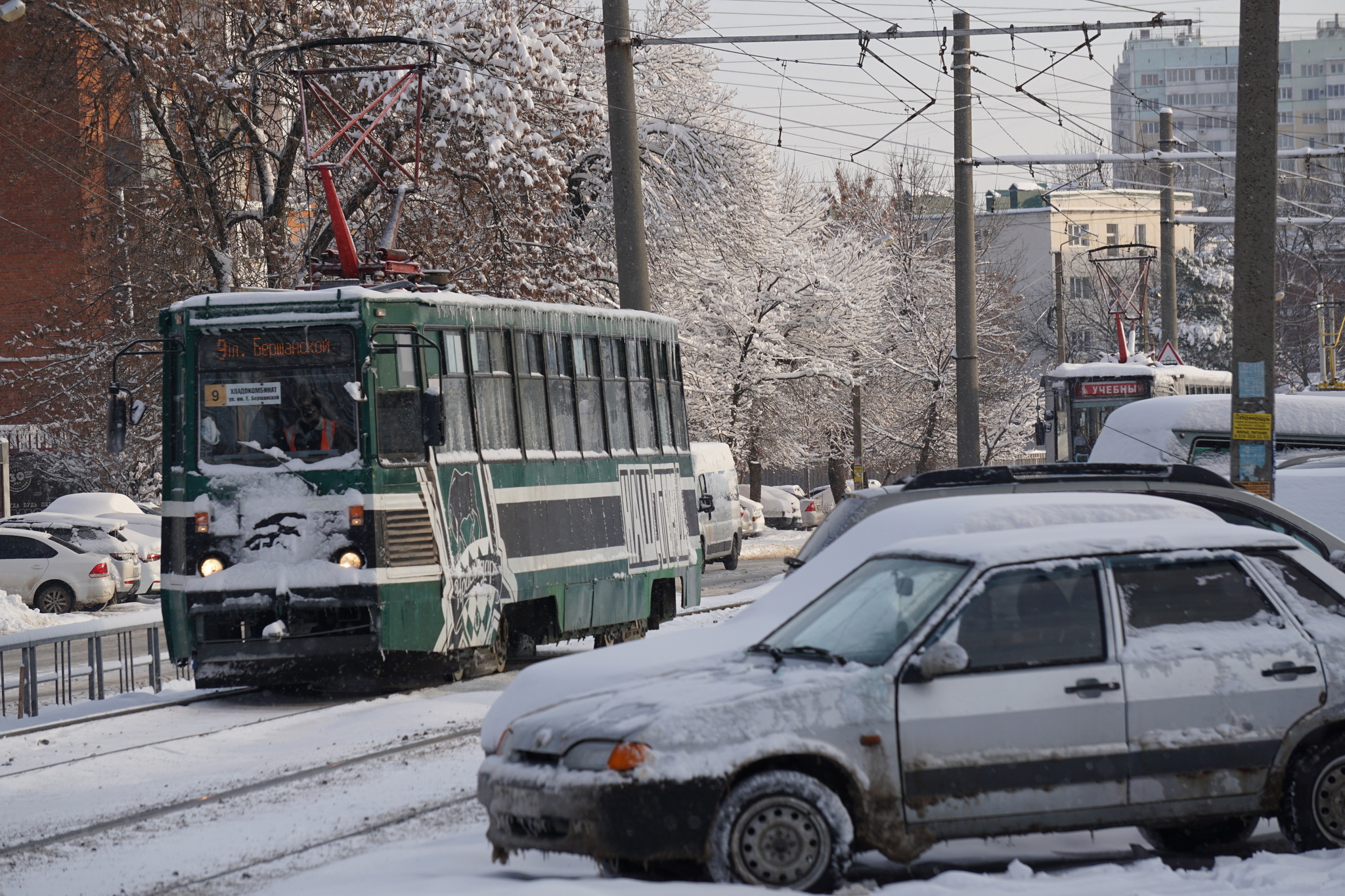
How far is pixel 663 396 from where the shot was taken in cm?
1819

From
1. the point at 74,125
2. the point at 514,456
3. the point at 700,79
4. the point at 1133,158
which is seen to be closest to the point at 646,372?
the point at 514,456

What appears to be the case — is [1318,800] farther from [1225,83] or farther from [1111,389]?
[1225,83]

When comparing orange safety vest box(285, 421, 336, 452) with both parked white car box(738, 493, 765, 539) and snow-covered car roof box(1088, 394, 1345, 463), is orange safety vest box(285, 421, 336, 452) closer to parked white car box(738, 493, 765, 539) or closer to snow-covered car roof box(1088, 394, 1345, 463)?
snow-covered car roof box(1088, 394, 1345, 463)

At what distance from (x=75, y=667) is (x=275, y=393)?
16.5 ft

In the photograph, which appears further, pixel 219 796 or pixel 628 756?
pixel 219 796

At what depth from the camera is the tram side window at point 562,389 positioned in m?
15.6

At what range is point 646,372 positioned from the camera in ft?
58.4

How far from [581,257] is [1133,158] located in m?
11.8

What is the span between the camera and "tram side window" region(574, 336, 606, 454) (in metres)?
16.2

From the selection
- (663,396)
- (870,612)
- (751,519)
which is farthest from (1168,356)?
(870,612)

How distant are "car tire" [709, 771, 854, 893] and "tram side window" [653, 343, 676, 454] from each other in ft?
37.8

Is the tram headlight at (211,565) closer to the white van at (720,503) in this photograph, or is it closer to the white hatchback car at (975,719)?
the white hatchback car at (975,719)

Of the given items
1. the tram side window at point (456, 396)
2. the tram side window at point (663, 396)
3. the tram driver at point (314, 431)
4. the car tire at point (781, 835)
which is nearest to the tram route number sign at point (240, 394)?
the tram driver at point (314, 431)

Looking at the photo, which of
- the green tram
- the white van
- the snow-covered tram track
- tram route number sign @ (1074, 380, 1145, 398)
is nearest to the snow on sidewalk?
the snow-covered tram track
